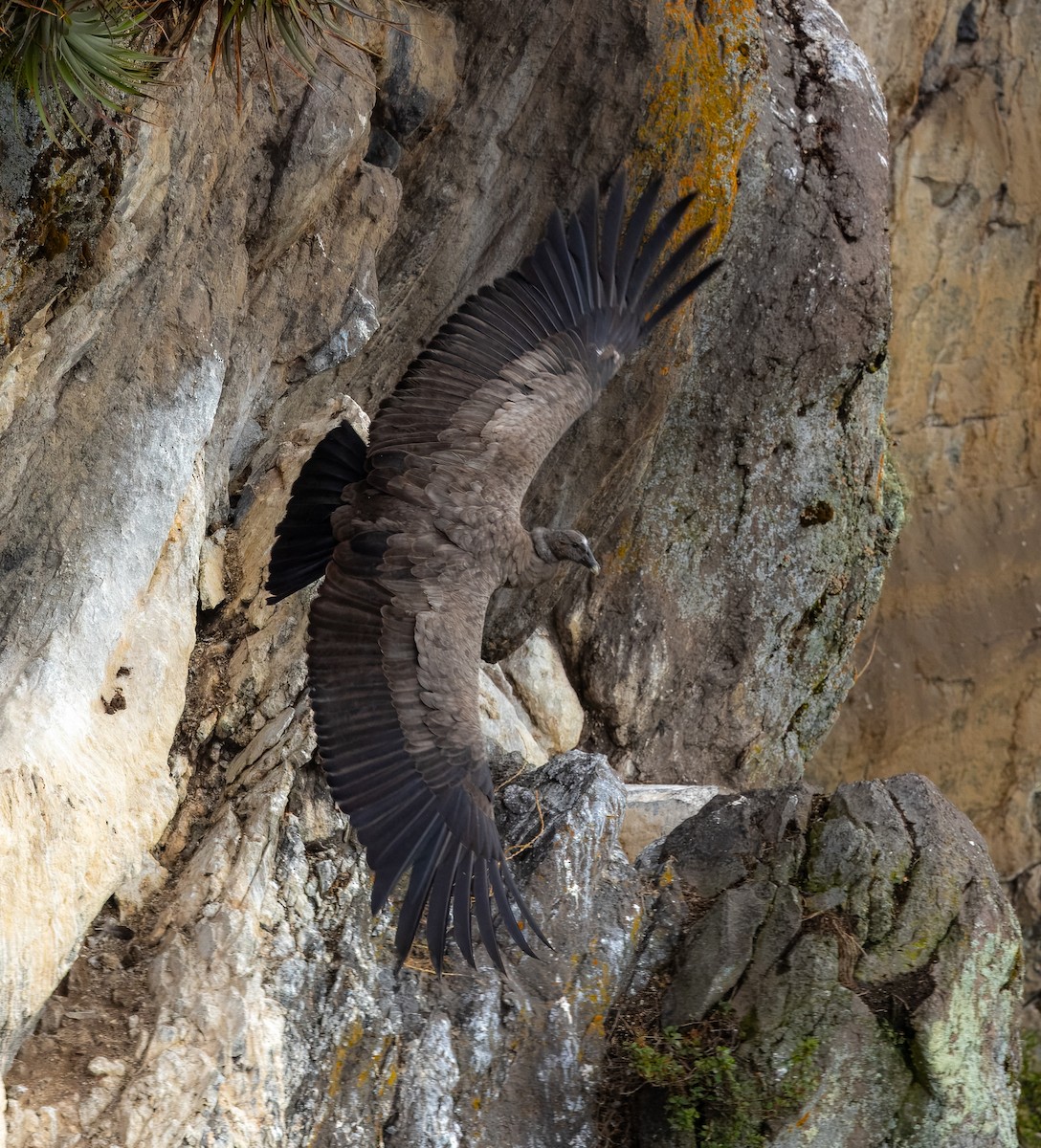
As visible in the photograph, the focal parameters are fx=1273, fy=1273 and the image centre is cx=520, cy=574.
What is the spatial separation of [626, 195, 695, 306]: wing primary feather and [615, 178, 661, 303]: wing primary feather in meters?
0.03

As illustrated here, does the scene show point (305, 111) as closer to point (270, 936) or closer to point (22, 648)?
point (22, 648)

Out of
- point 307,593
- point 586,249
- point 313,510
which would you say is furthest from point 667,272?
point 307,593

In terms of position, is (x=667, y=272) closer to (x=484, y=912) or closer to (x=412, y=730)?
(x=412, y=730)

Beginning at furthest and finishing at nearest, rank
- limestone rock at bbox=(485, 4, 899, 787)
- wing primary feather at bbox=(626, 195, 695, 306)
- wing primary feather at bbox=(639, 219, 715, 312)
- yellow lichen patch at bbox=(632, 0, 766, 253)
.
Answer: limestone rock at bbox=(485, 4, 899, 787) → yellow lichen patch at bbox=(632, 0, 766, 253) → wing primary feather at bbox=(639, 219, 715, 312) → wing primary feather at bbox=(626, 195, 695, 306)

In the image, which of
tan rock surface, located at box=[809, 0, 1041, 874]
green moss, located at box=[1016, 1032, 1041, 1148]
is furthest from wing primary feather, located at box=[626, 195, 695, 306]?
green moss, located at box=[1016, 1032, 1041, 1148]

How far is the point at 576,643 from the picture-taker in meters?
6.75

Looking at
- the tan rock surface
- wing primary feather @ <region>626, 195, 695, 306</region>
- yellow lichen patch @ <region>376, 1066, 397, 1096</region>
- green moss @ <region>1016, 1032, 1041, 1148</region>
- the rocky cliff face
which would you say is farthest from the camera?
the tan rock surface

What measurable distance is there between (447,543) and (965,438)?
5911 mm

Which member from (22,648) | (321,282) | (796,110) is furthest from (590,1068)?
(796,110)

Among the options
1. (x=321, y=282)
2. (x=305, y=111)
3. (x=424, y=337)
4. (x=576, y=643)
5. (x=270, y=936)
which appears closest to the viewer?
(x=270, y=936)

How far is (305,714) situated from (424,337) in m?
2.18

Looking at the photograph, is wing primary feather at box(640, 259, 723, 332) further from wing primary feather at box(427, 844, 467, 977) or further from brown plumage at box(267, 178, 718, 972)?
wing primary feather at box(427, 844, 467, 977)

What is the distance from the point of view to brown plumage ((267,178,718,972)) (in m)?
4.34

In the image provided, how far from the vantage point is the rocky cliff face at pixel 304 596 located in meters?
4.04
